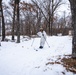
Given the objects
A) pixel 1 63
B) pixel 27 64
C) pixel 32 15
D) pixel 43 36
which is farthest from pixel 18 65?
pixel 32 15

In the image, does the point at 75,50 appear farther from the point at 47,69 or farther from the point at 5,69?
the point at 5,69

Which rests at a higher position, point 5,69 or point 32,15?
point 32,15

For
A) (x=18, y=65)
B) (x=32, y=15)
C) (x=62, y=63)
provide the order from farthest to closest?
1. (x=32, y=15)
2. (x=18, y=65)
3. (x=62, y=63)

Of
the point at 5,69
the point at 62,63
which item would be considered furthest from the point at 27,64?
the point at 62,63

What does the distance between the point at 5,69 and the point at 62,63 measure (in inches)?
107

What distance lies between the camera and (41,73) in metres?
7.54

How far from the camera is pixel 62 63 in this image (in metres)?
8.27

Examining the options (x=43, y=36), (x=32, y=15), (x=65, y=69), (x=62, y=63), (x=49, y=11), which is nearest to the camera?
(x=65, y=69)

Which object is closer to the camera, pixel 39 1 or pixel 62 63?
pixel 62 63

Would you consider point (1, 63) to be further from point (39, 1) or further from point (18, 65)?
point (39, 1)

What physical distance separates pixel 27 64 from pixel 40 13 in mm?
35347

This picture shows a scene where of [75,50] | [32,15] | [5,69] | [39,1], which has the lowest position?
[5,69]

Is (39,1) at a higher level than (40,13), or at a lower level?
higher

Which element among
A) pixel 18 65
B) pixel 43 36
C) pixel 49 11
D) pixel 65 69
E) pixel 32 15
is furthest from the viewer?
pixel 32 15
